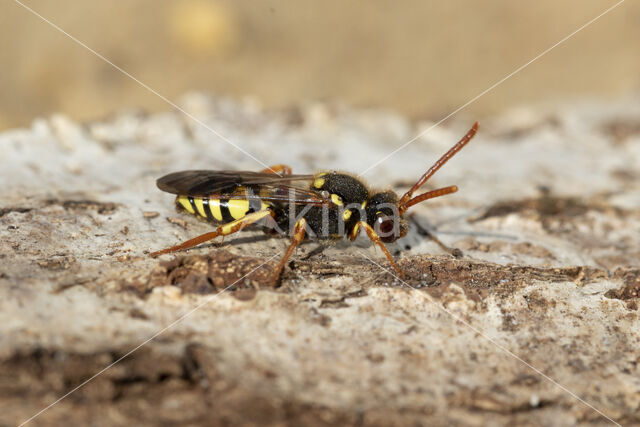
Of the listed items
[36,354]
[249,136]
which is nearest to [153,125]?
[249,136]

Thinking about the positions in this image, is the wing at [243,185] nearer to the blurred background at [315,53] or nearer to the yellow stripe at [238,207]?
the yellow stripe at [238,207]

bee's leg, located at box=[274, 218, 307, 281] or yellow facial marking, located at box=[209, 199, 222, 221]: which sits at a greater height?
yellow facial marking, located at box=[209, 199, 222, 221]

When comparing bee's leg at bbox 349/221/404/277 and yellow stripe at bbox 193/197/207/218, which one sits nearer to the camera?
bee's leg at bbox 349/221/404/277

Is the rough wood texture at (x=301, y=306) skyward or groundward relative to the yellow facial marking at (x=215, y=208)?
groundward

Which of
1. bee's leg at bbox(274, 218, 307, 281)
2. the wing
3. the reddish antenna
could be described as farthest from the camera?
the wing

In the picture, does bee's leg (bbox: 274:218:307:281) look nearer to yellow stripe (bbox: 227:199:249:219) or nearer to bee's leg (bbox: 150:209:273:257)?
bee's leg (bbox: 150:209:273:257)

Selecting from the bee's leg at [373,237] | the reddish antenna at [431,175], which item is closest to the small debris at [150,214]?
the bee's leg at [373,237]


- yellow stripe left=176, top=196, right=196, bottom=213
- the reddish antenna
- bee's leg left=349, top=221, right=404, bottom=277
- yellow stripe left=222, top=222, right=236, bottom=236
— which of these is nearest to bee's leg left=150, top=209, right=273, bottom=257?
yellow stripe left=222, top=222, right=236, bottom=236
